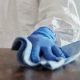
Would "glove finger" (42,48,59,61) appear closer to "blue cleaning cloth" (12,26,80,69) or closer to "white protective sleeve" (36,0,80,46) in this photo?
"blue cleaning cloth" (12,26,80,69)

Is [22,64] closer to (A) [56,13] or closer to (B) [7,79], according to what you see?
(B) [7,79]

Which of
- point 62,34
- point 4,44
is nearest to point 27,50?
point 62,34

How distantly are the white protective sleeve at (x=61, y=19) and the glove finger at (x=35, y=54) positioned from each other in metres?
0.23

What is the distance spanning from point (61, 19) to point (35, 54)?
1.37 feet

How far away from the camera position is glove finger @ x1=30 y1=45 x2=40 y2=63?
18.5 inches

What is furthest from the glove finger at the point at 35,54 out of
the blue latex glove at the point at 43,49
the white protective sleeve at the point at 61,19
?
the white protective sleeve at the point at 61,19

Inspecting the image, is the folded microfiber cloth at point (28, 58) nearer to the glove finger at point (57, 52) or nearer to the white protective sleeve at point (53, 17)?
the glove finger at point (57, 52)

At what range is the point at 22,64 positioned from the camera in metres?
0.48

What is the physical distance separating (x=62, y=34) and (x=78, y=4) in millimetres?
401

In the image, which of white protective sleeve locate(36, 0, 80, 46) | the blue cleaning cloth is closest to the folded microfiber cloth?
the blue cleaning cloth

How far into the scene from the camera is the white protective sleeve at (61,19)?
Result: 31.0 inches

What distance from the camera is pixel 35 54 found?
478 millimetres

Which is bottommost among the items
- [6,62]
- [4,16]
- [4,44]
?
[4,44]

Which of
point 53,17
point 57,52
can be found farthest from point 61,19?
point 57,52
